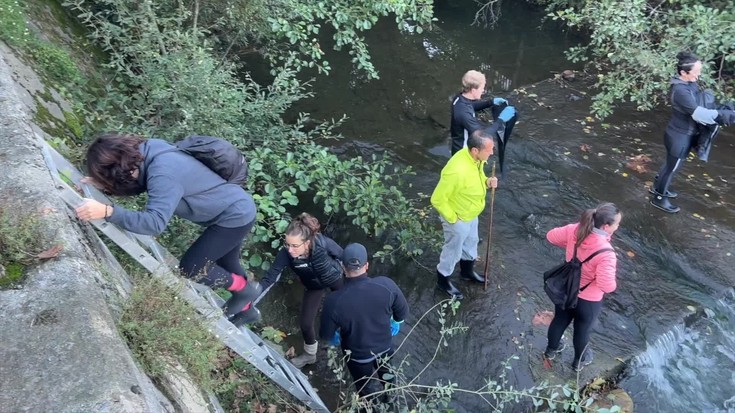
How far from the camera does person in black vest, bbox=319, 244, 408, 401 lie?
4086 millimetres

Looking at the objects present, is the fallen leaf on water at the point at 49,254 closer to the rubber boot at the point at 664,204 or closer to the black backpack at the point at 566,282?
the black backpack at the point at 566,282

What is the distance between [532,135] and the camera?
9.09 metres

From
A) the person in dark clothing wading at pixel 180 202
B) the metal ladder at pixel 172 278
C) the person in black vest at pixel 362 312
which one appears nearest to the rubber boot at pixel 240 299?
the person in dark clothing wading at pixel 180 202

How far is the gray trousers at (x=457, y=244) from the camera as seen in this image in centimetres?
541

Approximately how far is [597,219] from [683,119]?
314cm

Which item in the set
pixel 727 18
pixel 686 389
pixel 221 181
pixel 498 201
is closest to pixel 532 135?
pixel 498 201

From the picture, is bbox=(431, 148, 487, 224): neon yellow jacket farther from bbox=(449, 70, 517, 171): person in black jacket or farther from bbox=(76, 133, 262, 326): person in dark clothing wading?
bbox=(76, 133, 262, 326): person in dark clothing wading

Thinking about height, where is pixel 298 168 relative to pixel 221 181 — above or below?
below

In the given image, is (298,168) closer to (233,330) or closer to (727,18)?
(233,330)

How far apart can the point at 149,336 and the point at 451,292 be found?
360 centimetres

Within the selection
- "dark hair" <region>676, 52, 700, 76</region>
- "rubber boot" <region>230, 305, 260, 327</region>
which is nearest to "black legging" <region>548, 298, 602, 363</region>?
"rubber boot" <region>230, 305, 260, 327</region>

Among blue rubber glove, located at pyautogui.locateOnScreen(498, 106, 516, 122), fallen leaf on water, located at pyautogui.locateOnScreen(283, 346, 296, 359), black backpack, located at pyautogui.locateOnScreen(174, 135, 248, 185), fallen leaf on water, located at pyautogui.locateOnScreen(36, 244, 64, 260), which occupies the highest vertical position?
black backpack, located at pyautogui.locateOnScreen(174, 135, 248, 185)

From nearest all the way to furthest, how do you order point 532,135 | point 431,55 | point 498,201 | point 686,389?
1. point 686,389
2. point 498,201
3. point 532,135
4. point 431,55

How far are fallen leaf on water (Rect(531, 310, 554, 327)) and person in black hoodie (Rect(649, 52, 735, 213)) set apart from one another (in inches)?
104
